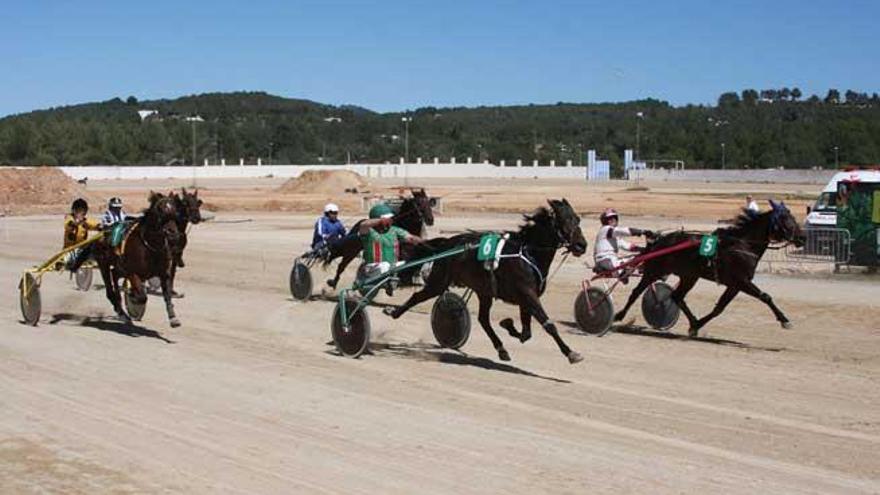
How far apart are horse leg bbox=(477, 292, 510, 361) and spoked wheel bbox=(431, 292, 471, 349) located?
0.65 feet

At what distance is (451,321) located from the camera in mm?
13266

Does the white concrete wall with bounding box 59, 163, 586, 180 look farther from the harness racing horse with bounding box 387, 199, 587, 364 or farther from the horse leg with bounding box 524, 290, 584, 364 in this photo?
the horse leg with bounding box 524, 290, 584, 364

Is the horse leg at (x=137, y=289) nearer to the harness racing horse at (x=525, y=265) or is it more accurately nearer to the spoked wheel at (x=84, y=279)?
the harness racing horse at (x=525, y=265)

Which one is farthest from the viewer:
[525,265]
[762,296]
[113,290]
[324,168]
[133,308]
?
[324,168]

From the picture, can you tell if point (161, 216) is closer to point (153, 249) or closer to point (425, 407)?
point (153, 249)

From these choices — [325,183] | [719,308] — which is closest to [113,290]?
[719,308]

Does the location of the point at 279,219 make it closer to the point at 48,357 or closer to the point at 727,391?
the point at 48,357

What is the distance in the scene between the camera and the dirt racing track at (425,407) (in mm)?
7809

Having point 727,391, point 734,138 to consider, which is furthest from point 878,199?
point 734,138

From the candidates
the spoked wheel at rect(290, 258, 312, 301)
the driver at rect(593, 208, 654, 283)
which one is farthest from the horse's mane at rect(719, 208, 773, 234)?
the spoked wheel at rect(290, 258, 312, 301)

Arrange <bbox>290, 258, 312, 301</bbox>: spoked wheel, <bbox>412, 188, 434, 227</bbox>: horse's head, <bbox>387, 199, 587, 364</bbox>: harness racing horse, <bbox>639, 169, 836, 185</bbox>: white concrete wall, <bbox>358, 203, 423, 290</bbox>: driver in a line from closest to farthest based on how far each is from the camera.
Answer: <bbox>387, 199, 587, 364</bbox>: harness racing horse → <bbox>358, 203, 423, 290</bbox>: driver → <bbox>412, 188, 434, 227</bbox>: horse's head → <bbox>290, 258, 312, 301</bbox>: spoked wheel → <bbox>639, 169, 836, 185</bbox>: white concrete wall

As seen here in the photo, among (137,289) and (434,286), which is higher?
(434,286)

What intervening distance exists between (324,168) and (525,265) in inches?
3920

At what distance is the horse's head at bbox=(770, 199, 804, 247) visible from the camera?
49.0 feet
